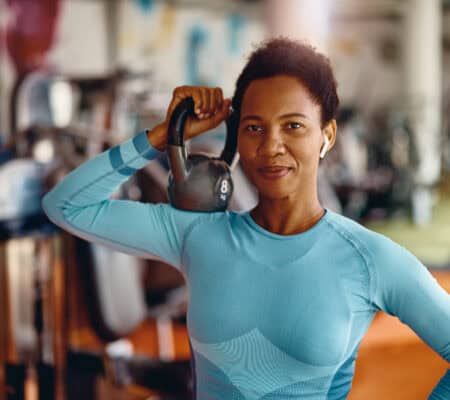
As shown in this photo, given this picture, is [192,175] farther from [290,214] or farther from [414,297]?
[414,297]

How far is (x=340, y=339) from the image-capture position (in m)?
0.92

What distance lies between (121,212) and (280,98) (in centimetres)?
33

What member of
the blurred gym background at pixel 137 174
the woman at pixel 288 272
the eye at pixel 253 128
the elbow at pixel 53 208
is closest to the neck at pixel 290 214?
the woman at pixel 288 272

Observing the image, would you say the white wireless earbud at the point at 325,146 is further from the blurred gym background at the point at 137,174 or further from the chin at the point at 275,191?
the blurred gym background at the point at 137,174

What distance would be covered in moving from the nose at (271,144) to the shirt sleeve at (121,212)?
18 cm

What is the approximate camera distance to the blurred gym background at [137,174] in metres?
2.20

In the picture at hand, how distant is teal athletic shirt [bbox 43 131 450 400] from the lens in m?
0.91

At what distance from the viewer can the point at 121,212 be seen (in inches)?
42.2

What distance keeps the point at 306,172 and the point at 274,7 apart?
3062 millimetres

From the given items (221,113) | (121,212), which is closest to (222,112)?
(221,113)

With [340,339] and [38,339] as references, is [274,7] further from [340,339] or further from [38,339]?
[340,339]

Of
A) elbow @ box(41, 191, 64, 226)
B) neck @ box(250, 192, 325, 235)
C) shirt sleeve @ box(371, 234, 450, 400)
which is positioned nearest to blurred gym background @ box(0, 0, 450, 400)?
→ shirt sleeve @ box(371, 234, 450, 400)

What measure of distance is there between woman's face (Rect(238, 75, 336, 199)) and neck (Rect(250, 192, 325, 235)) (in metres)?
0.02

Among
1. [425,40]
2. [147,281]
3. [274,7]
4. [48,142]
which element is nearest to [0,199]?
[48,142]
